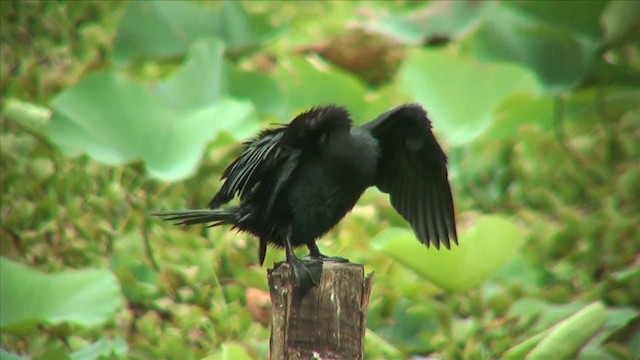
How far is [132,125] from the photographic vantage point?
4246 millimetres

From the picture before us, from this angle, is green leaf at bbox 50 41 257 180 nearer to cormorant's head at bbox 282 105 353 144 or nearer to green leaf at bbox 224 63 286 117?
green leaf at bbox 224 63 286 117

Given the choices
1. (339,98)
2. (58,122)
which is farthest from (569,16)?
(58,122)

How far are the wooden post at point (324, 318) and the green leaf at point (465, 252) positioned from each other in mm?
1160

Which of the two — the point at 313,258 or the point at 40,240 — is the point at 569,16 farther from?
the point at 313,258

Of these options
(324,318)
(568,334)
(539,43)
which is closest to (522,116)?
(539,43)

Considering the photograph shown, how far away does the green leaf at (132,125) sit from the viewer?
4.10 m

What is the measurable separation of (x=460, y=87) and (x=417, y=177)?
1756 millimetres

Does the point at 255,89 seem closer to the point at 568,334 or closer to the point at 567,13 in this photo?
the point at 567,13

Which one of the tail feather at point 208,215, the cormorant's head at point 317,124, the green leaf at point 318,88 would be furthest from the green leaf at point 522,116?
the cormorant's head at point 317,124

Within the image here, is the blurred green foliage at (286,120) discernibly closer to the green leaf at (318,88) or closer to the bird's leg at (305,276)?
the green leaf at (318,88)

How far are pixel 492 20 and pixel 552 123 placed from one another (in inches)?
22.3

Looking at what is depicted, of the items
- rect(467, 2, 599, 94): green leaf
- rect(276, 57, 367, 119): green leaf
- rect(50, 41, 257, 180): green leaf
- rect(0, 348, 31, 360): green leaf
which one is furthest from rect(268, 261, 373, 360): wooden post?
rect(467, 2, 599, 94): green leaf

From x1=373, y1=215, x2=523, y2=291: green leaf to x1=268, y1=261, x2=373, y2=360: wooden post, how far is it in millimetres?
1160

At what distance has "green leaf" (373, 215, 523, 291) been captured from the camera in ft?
12.1
